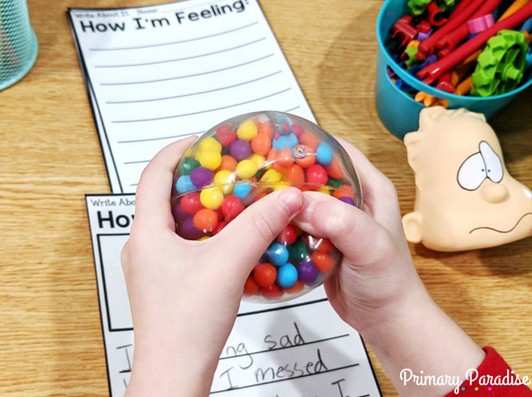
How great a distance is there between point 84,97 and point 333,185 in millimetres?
400

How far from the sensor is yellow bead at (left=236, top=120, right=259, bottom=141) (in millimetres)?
487

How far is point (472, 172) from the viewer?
0.65 m

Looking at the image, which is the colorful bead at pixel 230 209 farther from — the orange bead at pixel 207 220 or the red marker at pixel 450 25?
the red marker at pixel 450 25

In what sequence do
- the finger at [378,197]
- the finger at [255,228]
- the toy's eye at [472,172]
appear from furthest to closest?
the toy's eye at [472,172]
the finger at [378,197]
the finger at [255,228]

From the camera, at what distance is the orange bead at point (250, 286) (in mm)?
470

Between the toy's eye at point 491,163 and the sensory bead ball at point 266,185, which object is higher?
the sensory bead ball at point 266,185

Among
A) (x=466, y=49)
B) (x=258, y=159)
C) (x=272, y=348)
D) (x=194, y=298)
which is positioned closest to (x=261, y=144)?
(x=258, y=159)

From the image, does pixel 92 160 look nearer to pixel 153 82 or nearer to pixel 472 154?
pixel 153 82

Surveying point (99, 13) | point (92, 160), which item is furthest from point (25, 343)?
point (99, 13)

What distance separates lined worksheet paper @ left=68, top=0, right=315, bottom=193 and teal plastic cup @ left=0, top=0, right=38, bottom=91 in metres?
0.06

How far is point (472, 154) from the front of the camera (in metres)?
0.66

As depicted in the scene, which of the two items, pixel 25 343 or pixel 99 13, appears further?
pixel 99 13

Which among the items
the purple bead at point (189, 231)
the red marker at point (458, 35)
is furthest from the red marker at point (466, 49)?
the purple bead at point (189, 231)

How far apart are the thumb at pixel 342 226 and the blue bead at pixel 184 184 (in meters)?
0.08
